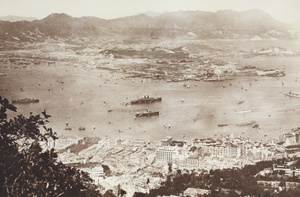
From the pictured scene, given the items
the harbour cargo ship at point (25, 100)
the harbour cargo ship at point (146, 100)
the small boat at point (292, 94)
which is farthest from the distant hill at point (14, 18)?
the small boat at point (292, 94)

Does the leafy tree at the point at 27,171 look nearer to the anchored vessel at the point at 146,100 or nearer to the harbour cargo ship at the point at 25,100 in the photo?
the harbour cargo ship at the point at 25,100

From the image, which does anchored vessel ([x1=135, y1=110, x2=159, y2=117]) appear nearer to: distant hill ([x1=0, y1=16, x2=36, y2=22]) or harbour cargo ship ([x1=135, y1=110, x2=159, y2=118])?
harbour cargo ship ([x1=135, y1=110, x2=159, y2=118])

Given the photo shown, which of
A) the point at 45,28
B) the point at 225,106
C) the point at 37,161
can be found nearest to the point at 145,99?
the point at 225,106

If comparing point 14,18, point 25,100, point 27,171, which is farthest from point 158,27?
point 27,171

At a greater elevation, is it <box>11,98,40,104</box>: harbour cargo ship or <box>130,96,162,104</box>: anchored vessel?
<box>11,98,40,104</box>: harbour cargo ship

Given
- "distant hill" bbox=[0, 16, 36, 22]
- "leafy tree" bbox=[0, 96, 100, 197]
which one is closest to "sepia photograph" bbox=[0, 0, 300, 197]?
"distant hill" bbox=[0, 16, 36, 22]
